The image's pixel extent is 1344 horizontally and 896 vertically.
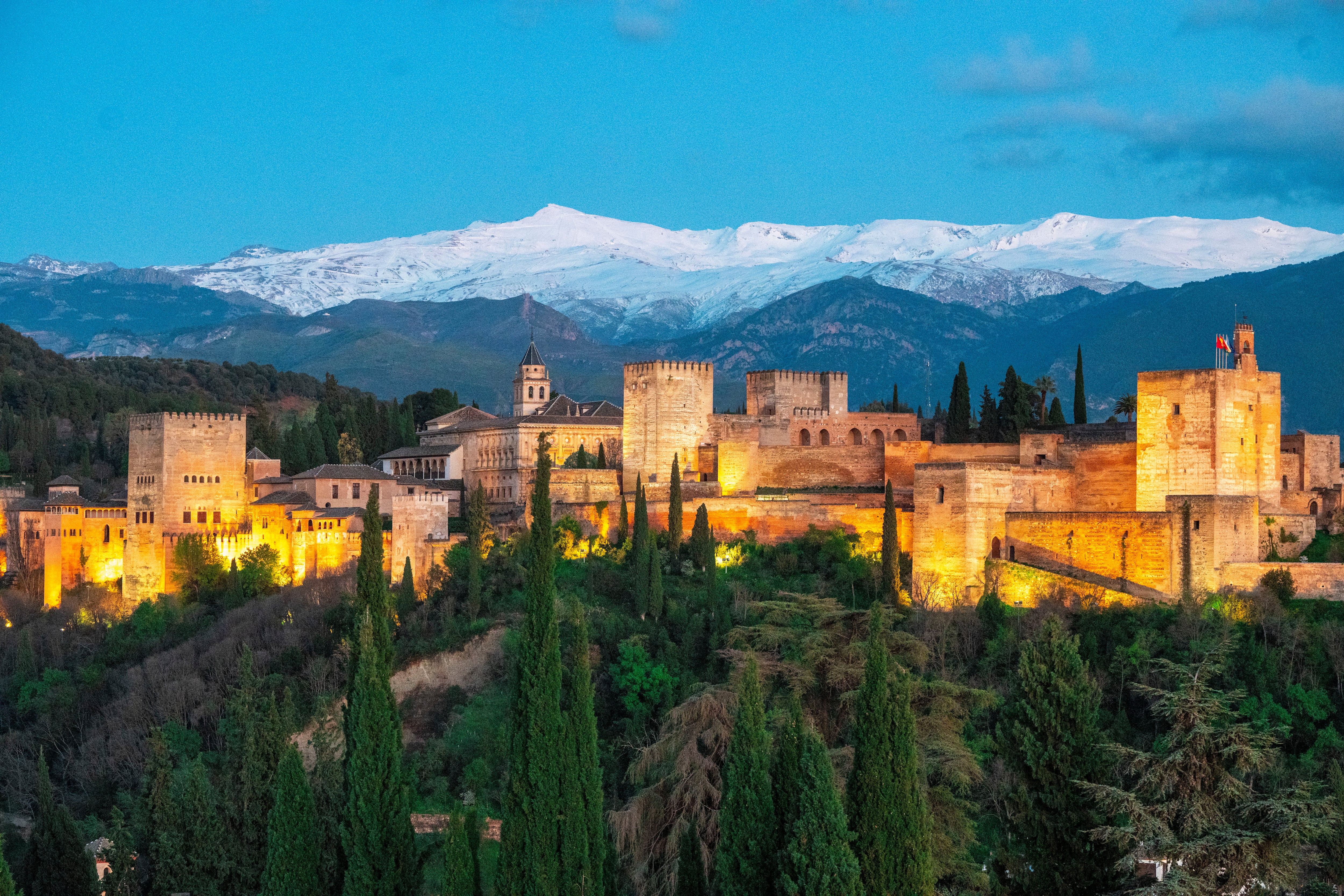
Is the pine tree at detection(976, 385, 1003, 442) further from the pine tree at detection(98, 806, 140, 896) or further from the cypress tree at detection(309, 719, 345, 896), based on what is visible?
the pine tree at detection(98, 806, 140, 896)

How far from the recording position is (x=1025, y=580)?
4006cm

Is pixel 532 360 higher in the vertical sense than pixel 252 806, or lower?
higher

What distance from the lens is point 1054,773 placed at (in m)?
23.0

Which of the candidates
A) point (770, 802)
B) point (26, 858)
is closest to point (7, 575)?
point (26, 858)

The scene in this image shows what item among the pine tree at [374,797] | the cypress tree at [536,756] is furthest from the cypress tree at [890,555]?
the pine tree at [374,797]

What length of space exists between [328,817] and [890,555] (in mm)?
17758

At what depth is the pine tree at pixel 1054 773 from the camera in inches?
882

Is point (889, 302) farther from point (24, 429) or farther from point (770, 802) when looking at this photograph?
point (770, 802)

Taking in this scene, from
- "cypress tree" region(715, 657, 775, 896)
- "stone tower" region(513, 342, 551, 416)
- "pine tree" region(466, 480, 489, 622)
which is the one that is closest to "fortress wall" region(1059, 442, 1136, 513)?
"pine tree" region(466, 480, 489, 622)

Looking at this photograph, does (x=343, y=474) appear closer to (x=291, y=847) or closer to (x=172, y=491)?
(x=172, y=491)

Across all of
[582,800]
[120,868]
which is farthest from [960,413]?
[582,800]

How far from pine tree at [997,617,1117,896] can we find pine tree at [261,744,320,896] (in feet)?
34.3

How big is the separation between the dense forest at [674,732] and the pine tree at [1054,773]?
0.17 feet

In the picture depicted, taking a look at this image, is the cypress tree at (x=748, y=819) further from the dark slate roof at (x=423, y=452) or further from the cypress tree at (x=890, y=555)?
the dark slate roof at (x=423, y=452)
